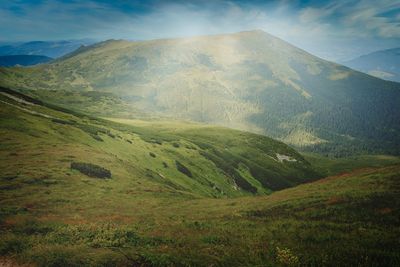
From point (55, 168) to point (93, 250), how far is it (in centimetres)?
2810

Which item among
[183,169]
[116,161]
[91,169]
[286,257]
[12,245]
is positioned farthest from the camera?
[183,169]

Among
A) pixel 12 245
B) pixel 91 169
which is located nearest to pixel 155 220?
pixel 12 245

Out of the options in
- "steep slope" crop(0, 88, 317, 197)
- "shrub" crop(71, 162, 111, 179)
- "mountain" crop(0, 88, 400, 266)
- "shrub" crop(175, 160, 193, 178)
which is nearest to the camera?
"mountain" crop(0, 88, 400, 266)

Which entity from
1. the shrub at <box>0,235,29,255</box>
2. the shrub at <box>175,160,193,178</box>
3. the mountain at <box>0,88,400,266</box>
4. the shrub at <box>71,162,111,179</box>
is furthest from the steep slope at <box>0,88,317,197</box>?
the shrub at <box>0,235,29,255</box>

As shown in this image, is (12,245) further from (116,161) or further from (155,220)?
(116,161)

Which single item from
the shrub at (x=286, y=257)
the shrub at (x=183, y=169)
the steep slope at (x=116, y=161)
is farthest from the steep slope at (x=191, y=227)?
the shrub at (x=183, y=169)

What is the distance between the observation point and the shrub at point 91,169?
50.0 m

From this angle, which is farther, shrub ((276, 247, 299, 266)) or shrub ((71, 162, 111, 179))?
shrub ((71, 162, 111, 179))

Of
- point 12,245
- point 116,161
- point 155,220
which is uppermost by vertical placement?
point 12,245

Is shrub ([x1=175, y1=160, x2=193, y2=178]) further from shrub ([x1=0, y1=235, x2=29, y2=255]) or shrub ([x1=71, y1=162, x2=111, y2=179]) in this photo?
shrub ([x1=0, y1=235, x2=29, y2=255])

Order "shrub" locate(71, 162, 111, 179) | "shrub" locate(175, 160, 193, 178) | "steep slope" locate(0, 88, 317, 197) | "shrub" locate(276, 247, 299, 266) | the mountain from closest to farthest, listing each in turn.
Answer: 1. "shrub" locate(276, 247, 299, 266)
2. the mountain
3. "steep slope" locate(0, 88, 317, 197)
4. "shrub" locate(71, 162, 111, 179)
5. "shrub" locate(175, 160, 193, 178)

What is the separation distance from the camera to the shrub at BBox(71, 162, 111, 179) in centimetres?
5000

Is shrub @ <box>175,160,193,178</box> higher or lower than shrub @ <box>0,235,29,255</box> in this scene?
lower

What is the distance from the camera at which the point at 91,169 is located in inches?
1996
